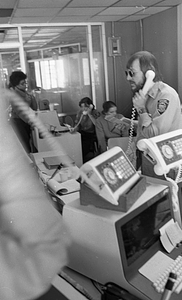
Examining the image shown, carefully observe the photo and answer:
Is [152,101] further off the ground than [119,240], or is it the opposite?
[152,101]

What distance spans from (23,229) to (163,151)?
0.51 meters

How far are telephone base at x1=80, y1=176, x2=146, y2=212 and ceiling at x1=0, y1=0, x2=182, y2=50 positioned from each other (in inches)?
97.2

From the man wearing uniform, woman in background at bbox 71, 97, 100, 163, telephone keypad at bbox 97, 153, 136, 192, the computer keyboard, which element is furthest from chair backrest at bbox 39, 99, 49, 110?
the computer keyboard

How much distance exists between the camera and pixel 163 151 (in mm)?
890

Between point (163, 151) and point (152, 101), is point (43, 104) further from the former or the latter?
point (163, 151)

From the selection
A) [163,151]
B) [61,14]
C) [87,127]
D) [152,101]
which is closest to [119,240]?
[163,151]

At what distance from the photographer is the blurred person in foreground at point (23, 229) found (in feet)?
1.67

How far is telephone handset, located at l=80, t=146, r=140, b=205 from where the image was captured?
691 millimetres

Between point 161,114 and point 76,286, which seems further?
point 161,114

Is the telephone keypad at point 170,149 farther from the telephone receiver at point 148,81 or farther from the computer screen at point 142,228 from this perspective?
the telephone receiver at point 148,81

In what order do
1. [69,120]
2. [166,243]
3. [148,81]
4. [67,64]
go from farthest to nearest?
1. [67,64]
2. [69,120]
3. [148,81]
4. [166,243]

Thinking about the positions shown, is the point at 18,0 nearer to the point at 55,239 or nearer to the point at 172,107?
the point at 172,107

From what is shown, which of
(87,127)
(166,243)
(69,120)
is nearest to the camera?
(166,243)

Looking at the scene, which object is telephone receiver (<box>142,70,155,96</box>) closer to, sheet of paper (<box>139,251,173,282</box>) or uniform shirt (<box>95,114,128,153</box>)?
sheet of paper (<box>139,251,173,282</box>)
